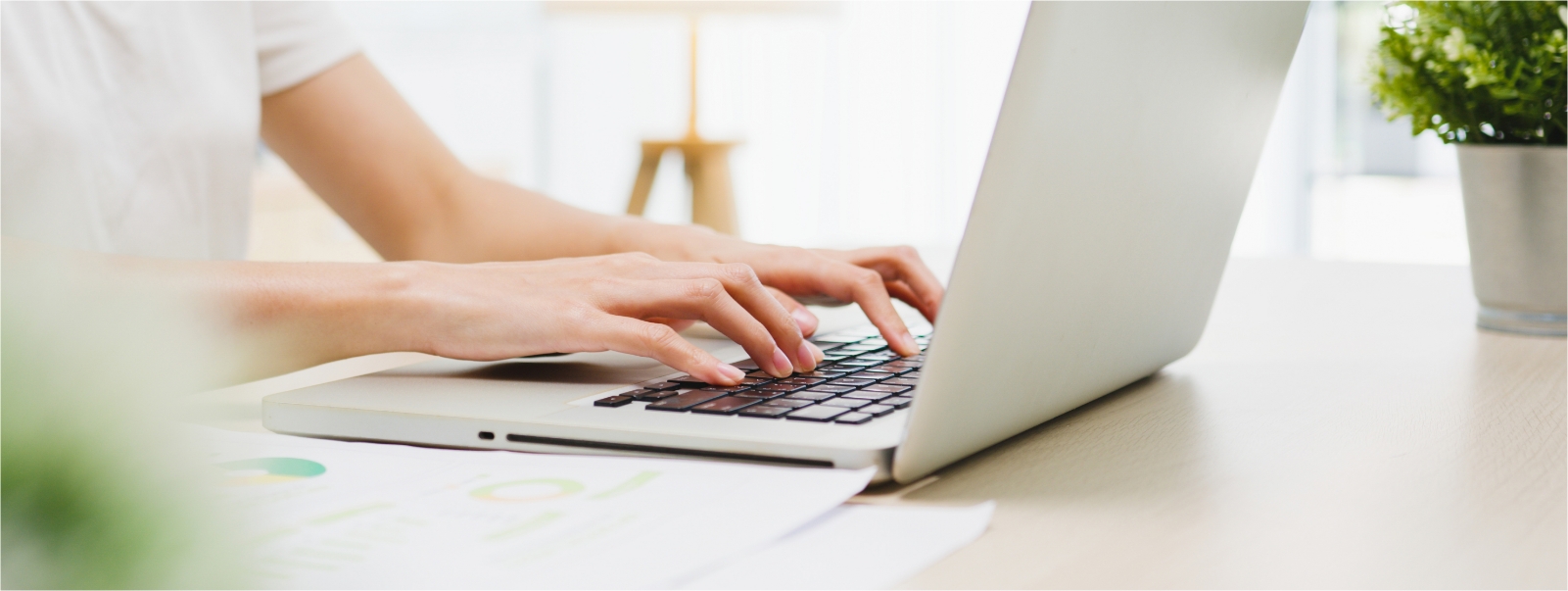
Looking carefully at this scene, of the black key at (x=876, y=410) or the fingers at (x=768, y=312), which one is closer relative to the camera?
the black key at (x=876, y=410)

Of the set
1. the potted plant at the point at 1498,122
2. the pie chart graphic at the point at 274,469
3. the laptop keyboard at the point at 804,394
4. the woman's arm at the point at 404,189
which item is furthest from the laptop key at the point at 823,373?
the potted plant at the point at 1498,122

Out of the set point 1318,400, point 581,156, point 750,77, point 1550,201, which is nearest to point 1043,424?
point 1318,400

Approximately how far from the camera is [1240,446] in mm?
500

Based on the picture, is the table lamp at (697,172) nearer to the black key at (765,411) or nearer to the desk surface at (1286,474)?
the desk surface at (1286,474)

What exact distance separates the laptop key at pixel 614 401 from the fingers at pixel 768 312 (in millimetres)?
87

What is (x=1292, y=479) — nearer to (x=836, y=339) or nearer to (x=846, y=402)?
(x=846, y=402)

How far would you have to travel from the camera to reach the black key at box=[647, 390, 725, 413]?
472mm

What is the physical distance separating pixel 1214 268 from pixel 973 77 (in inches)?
116

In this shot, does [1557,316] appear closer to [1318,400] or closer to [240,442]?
[1318,400]

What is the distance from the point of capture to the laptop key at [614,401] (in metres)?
0.48

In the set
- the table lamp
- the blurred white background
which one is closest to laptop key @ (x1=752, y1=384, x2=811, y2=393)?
the table lamp

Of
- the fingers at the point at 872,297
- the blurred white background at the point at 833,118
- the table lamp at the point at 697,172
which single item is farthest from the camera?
the blurred white background at the point at 833,118

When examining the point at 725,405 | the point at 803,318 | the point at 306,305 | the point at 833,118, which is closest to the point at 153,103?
the point at 306,305

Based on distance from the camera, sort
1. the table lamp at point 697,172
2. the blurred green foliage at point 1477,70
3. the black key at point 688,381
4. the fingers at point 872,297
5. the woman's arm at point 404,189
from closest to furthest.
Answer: the black key at point 688,381, the fingers at point 872,297, the blurred green foliage at point 1477,70, the woman's arm at point 404,189, the table lamp at point 697,172
